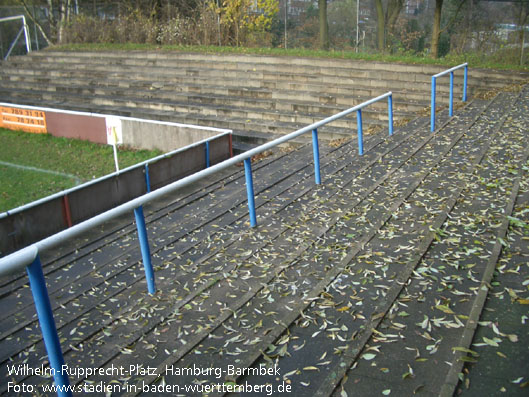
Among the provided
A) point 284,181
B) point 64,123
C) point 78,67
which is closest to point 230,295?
point 284,181

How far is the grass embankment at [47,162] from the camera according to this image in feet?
36.6

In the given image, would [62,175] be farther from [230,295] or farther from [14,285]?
[230,295]

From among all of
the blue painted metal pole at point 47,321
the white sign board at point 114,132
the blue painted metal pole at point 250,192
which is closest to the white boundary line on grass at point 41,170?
the white sign board at point 114,132

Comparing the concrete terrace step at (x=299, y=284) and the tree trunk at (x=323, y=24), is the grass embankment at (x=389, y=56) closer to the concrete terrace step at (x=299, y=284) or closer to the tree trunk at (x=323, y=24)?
the tree trunk at (x=323, y=24)

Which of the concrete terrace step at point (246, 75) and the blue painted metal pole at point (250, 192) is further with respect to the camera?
the concrete terrace step at point (246, 75)

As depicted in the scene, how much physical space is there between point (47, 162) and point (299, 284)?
34.8ft

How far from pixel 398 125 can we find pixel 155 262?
23.3 feet

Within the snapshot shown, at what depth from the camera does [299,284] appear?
14.6 ft

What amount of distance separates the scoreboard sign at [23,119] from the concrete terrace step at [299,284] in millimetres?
9542

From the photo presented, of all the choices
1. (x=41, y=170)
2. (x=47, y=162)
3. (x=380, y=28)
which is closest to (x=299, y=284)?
(x=41, y=170)

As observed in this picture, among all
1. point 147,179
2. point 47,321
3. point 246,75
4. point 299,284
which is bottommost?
A: point 147,179

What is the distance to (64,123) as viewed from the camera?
15133 mm

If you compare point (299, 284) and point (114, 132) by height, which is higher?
point (114, 132)

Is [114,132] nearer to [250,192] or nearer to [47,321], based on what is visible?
[250,192]
